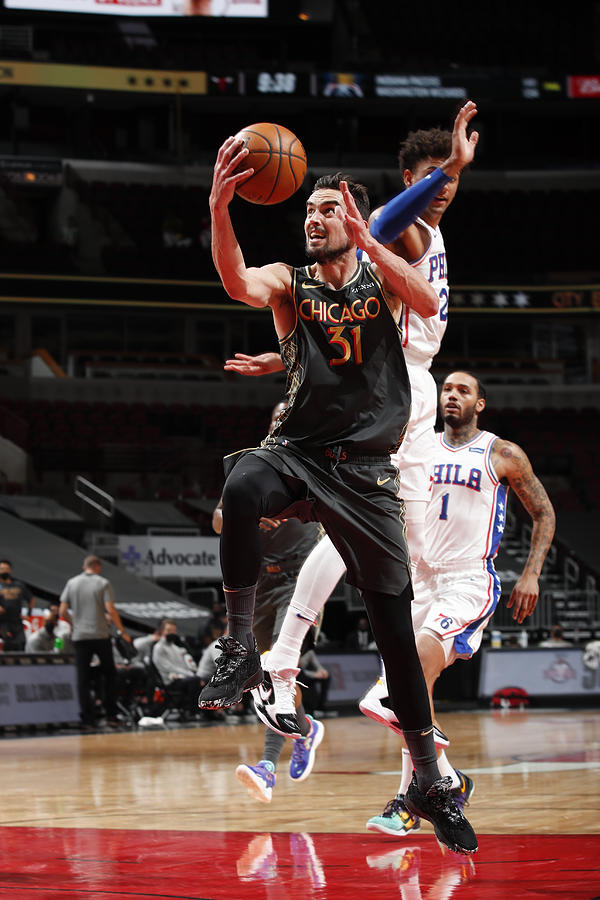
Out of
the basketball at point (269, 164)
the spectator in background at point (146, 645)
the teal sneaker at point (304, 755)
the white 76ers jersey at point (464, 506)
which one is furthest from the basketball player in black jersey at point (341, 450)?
the spectator in background at point (146, 645)

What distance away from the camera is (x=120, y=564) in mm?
21203

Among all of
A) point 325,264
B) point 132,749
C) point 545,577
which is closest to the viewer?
point 325,264

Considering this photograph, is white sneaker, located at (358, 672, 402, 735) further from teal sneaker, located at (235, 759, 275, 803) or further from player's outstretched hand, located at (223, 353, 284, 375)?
player's outstretched hand, located at (223, 353, 284, 375)

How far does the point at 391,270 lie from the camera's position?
3887 mm

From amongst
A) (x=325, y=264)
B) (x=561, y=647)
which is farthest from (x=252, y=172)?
(x=561, y=647)

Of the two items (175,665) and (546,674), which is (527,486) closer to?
(175,665)

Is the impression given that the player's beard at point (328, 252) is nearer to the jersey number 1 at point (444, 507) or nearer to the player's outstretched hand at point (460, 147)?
the player's outstretched hand at point (460, 147)

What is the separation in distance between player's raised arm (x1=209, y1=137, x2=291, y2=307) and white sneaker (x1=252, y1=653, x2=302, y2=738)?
5.96ft

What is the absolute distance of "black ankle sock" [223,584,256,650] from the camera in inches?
149

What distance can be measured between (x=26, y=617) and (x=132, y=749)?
18.4 ft

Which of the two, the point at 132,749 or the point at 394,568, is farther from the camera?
the point at 132,749

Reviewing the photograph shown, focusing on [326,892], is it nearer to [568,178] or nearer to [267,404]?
[267,404]

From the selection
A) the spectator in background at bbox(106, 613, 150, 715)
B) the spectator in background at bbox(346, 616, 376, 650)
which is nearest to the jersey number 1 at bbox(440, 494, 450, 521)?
the spectator in background at bbox(106, 613, 150, 715)

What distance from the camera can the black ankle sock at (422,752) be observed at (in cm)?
393
